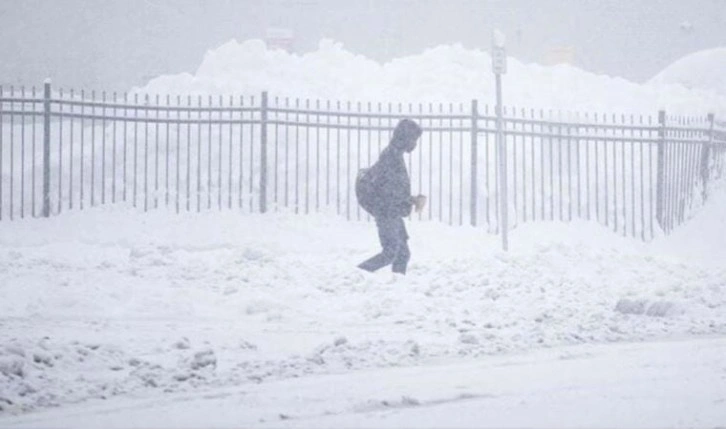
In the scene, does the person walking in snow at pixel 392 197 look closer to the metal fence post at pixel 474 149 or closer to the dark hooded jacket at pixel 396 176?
the dark hooded jacket at pixel 396 176

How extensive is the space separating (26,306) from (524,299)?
195 inches

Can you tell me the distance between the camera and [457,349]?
920 cm

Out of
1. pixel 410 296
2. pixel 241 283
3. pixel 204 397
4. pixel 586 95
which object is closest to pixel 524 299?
pixel 410 296

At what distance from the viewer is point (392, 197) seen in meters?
13.2

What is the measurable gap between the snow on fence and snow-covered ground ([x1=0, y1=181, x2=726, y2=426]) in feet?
2.78

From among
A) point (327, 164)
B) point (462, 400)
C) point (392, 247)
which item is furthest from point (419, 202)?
point (462, 400)

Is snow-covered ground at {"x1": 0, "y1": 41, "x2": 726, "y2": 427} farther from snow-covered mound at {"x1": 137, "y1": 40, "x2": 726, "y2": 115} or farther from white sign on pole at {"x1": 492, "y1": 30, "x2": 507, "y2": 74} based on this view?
white sign on pole at {"x1": 492, "y1": 30, "x2": 507, "y2": 74}

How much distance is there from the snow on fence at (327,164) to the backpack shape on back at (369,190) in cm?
312

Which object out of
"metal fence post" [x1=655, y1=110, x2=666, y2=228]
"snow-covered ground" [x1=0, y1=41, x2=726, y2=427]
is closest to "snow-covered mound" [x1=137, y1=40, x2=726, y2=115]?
"snow-covered ground" [x1=0, y1=41, x2=726, y2=427]

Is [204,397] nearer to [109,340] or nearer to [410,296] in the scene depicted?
[109,340]

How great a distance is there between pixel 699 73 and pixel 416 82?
7.53 meters

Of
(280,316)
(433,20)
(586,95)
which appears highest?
(433,20)

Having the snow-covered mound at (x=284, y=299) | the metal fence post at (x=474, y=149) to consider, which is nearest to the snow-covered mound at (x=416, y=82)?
the metal fence post at (x=474, y=149)

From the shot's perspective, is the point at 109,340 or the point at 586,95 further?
the point at 586,95
